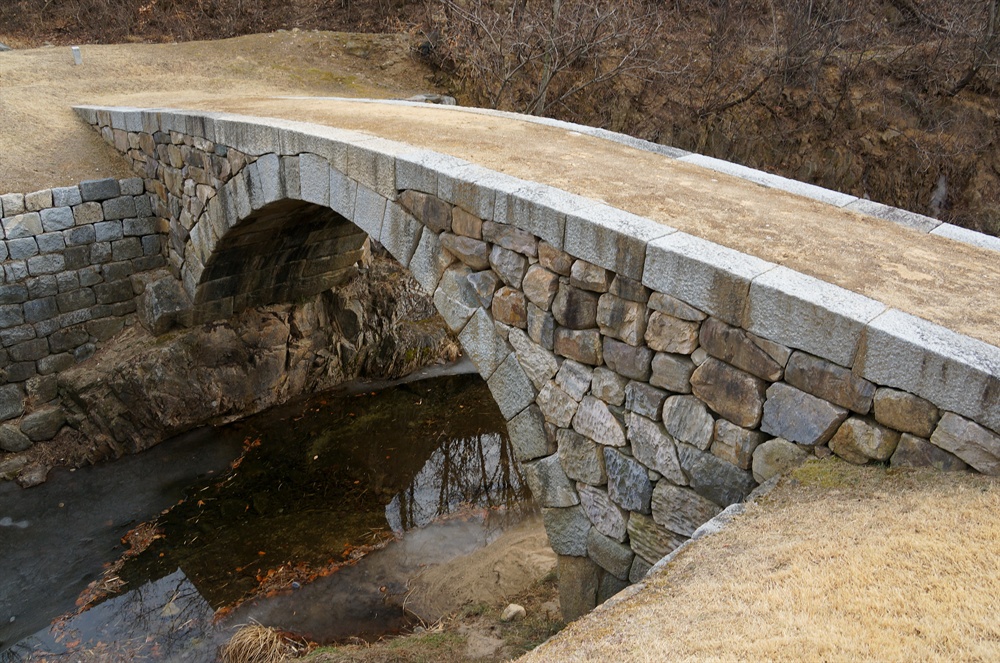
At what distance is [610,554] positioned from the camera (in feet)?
16.5

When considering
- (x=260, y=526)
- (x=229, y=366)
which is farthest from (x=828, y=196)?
(x=229, y=366)

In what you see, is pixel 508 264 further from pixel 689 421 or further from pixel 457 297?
pixel 689 421

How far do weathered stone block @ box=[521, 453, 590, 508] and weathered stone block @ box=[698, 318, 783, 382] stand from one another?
1.59 meters

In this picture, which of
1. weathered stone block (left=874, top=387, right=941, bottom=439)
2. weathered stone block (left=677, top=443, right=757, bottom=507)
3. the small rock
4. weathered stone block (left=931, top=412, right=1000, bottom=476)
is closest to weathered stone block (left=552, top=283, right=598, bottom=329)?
weathered stone block (left=677, top=443, right=757, bottom=507)

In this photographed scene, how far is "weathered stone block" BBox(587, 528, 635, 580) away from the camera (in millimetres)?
4945

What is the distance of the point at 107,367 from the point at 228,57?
7070 millimetres

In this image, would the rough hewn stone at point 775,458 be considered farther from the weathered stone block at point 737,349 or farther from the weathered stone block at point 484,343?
the weathered stone block at point 484,343

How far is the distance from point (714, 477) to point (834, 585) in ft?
4.67

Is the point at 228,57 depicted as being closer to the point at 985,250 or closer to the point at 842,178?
the point at 842,178

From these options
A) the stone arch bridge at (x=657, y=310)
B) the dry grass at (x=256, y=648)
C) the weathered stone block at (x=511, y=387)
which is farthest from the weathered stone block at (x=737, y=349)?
the dry grass at (x=256, y=648)

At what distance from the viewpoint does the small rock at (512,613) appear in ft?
20.7

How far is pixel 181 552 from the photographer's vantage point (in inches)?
318

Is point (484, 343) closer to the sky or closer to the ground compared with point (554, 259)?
closer to the ground

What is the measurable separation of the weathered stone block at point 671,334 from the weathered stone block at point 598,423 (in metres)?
0.62
